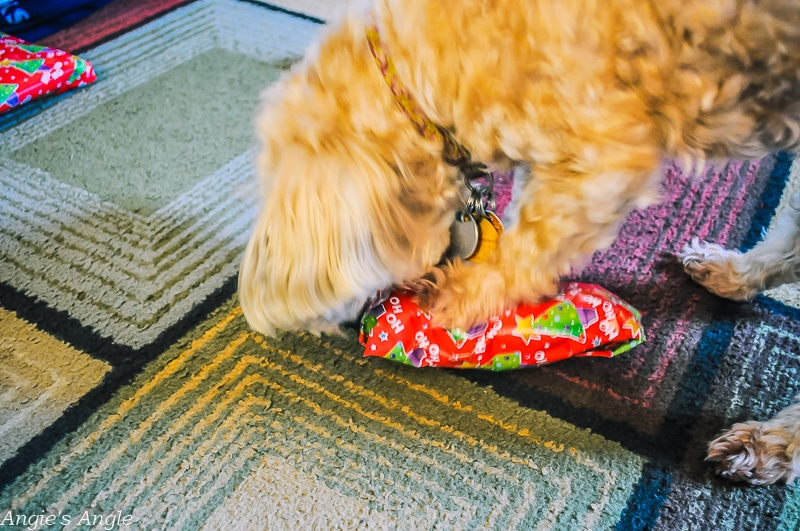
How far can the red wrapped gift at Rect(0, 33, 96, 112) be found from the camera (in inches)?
54.2

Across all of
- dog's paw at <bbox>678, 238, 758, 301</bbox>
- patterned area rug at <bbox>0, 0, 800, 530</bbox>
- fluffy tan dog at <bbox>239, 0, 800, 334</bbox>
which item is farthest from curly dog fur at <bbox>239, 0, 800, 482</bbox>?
dog's paw at <bbox>678, 238, 758, 301</bbox>

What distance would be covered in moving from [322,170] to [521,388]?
0.44 metres

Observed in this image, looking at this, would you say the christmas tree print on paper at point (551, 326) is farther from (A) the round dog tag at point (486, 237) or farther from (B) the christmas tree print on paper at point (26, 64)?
(B) the christmas tree print on paper at point (26, 64)

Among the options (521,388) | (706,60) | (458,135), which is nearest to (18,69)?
(458,135)

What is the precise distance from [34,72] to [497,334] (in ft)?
4.16

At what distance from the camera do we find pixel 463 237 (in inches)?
35.4

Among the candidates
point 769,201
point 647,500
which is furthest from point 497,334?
point 769,201

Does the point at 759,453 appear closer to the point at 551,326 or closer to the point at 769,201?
the point at 551,326

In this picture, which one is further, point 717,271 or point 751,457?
point 717,271

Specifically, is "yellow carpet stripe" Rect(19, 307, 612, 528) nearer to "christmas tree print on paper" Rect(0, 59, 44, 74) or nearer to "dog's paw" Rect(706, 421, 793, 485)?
"dog's paw" Rect(706, 421, 793, 485)

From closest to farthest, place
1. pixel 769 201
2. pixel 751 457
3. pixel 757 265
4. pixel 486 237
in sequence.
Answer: pixel 751 457
pixel 486 237
pixel 757 265
pixel 769 201

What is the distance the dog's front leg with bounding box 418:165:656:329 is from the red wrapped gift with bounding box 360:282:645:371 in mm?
20

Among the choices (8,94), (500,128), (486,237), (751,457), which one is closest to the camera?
(500,128)

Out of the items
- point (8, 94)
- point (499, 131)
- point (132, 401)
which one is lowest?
point (132, 401)
